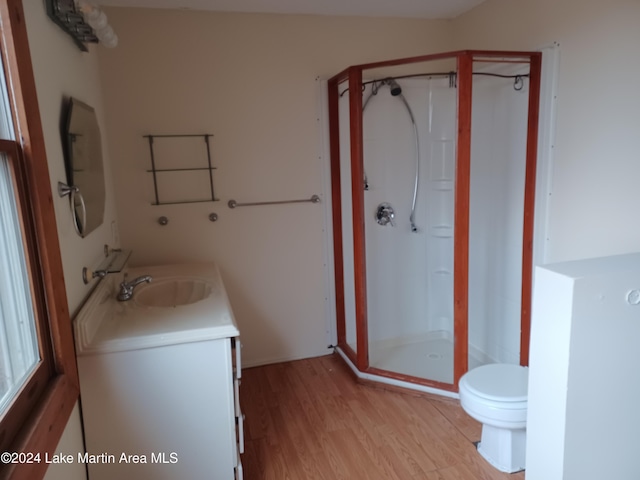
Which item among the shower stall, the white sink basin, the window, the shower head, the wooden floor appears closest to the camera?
the window

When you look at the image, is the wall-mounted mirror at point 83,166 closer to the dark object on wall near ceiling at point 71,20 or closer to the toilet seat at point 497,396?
the dark object on wall near ceiling at point 71,20

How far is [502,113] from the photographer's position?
266cm

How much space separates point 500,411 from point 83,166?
80.4 inches

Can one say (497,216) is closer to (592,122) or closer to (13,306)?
(592,122)

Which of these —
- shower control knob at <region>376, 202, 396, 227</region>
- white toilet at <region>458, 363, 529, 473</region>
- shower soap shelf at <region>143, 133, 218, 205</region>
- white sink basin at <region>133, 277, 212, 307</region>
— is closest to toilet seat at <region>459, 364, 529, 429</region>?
white toilet at <region>458, 363, 529, 473</region>

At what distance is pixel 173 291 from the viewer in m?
2.42

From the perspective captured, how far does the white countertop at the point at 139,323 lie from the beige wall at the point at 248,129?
728 mm

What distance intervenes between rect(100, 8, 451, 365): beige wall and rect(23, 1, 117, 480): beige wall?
0.67 m

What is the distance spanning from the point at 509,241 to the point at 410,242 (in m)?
0.69

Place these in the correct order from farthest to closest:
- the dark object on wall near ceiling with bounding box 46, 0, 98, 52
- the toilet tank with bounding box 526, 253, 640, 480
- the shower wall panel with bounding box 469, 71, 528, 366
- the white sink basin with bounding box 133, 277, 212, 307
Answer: the shower wall panel with bounding box 469, 71, 528, 366
the white sink basin with bounding box 133, 277, 212, 307
the dark object on wall near ceiling with bounding box 46, 0, 98, 52
the toilet tank with bounding box 526, 253, 640, 480

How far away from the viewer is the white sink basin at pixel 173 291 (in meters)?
2.35

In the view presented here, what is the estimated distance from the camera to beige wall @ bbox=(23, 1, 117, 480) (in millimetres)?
1438

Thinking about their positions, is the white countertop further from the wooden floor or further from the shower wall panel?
the shower wall panel

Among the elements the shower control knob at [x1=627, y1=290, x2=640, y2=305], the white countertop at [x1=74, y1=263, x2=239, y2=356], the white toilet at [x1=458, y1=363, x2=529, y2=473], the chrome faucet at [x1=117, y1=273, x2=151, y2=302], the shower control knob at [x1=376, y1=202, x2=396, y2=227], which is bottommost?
the white toilet at [x1=458, y1=363, x2=529, y2=473]
